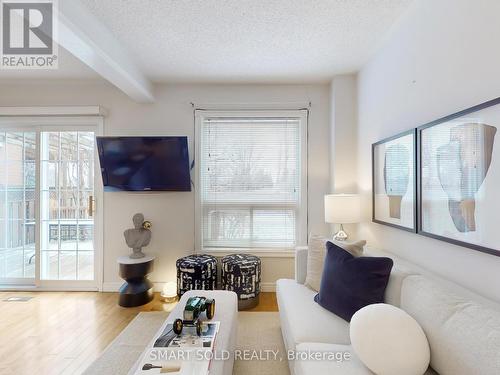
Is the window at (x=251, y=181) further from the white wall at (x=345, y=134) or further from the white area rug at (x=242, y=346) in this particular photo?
the white area rug at (x=242, y=346)

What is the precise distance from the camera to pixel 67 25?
1644 mm

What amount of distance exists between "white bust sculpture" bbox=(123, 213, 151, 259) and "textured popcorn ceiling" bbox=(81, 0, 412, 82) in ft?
5.62

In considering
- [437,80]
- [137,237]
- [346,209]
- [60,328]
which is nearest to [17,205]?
[137,237]

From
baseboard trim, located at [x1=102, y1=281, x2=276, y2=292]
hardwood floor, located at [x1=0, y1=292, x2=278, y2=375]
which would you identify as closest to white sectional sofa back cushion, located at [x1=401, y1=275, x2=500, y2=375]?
hardwood floor, located at [x1=0, y1=292, x2=278, y2=375]

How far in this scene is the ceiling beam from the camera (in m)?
1.67

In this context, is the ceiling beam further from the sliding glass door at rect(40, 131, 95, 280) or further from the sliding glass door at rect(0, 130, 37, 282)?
the sliding glass door at rect(0, 130, 37, 282)

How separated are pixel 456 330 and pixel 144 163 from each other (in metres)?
3.04

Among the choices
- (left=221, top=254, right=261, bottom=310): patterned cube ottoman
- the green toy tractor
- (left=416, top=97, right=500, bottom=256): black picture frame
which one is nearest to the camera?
(left=416, top=97, right=500, bottom=256): black picture frame

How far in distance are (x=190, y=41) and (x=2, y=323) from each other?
321 centimetres

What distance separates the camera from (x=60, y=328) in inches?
92.3

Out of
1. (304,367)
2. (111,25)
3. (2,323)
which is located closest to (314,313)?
(304,367)

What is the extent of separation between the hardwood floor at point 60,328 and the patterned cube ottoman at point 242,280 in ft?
0.47

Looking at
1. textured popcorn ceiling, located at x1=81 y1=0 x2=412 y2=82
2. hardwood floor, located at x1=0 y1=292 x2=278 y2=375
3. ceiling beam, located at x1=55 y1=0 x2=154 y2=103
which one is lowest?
hardwood floor, located at x1=0 y1=292 x2=278 y2=375

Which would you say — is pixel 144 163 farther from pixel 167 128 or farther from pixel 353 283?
pixel 353 283
